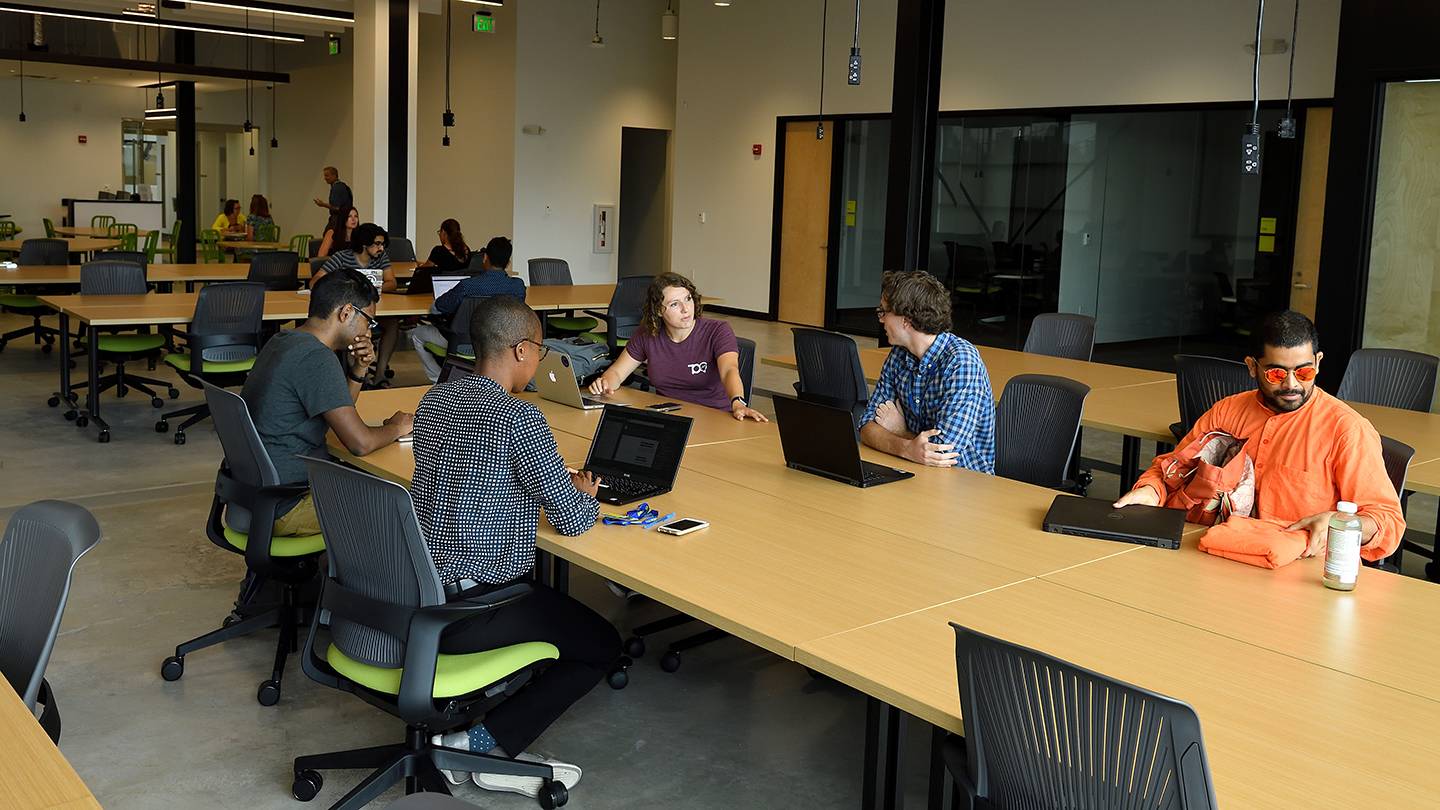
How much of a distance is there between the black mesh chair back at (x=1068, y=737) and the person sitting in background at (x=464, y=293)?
5632 millimetres

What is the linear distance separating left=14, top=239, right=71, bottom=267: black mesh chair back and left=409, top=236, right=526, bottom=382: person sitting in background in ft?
13.4

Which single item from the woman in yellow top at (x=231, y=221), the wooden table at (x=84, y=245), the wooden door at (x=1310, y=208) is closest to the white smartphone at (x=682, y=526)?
the wooden door at (x=1310, y=208)

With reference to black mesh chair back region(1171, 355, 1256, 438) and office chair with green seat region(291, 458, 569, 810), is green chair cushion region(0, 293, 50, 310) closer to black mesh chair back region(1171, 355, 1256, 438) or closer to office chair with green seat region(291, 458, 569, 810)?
office chair with green seat region(291, 458, 569, 810)

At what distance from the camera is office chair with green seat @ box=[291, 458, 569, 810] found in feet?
8.98

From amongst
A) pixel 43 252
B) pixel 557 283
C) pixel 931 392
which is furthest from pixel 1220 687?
pixel 43 252

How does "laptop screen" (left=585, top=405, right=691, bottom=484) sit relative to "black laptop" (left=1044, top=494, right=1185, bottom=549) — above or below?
above

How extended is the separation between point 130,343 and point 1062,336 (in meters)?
5.67

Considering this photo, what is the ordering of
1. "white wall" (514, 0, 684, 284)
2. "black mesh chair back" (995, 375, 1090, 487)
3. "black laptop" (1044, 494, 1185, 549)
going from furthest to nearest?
"white wall" (514, 0, 684, 284) → "black mesh chair back" (995, 375, 1090, 487) → "black laptop" (1044, 494, 1185, 549)

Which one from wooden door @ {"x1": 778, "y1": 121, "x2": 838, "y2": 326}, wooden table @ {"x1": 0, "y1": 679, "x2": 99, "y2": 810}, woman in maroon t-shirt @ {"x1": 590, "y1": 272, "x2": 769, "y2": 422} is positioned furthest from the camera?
wooden door @ {"x1": 778, "y1": 121, "x2": 838, "y2": 326}

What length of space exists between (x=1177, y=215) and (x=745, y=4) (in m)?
5.93

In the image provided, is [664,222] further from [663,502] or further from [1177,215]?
[663,502]

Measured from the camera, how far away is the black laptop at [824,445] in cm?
359

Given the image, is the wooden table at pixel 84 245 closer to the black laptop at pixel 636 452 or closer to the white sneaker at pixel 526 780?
the black laptop at pixel 636 452

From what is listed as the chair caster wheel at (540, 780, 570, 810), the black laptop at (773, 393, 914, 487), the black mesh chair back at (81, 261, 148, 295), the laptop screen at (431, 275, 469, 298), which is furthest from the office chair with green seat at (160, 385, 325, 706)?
the black mesh chair back at (81, 261, 148, 295)
